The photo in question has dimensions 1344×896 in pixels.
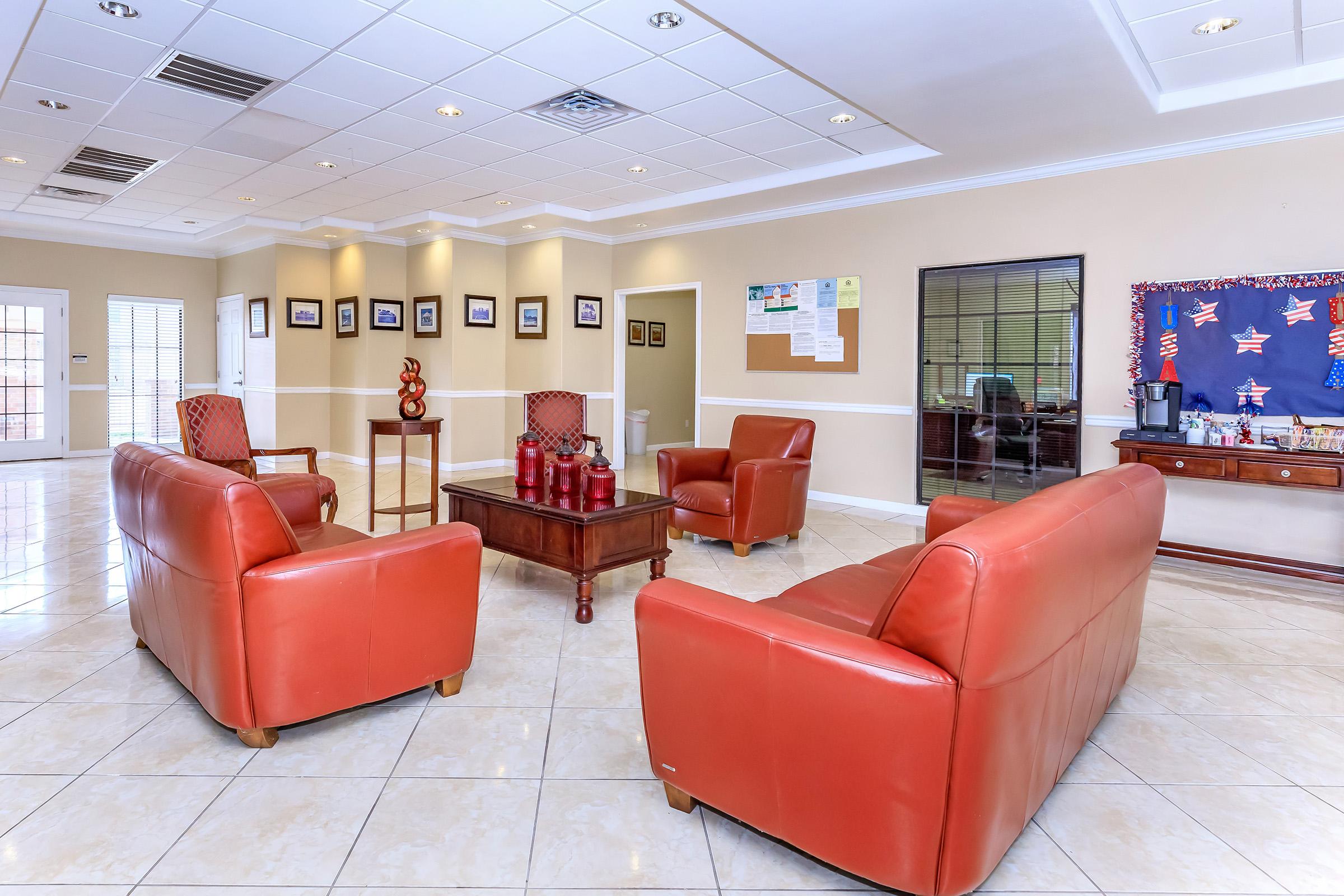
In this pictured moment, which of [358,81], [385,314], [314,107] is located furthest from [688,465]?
[385,314]

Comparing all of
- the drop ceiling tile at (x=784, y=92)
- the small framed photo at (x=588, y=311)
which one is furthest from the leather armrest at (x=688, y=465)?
the small framed photo at (x=588, y=311)

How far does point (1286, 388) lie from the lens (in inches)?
177

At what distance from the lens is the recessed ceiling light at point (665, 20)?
3414 mm

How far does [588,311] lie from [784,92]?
4.32 m

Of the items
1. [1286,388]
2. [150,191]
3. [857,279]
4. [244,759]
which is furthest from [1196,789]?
[150,191]

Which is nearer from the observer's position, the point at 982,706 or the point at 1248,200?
→ the point at 982,706

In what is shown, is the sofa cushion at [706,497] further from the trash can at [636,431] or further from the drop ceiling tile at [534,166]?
the trash can at [636,431]

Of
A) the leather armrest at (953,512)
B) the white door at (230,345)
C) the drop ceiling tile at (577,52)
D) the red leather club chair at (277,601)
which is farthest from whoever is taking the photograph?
the white door at (230,345)

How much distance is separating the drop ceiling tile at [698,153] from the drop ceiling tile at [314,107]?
2.00m

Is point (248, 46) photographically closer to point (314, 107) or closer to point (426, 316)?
point (314, 107)

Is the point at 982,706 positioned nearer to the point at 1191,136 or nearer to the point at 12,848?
the point at 12,848

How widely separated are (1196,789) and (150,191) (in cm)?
878

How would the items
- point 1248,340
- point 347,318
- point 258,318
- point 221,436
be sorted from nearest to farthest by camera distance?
point 1248,340 → point 221,436 → point 347,318 → point 258,318

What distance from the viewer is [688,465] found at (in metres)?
5.26
